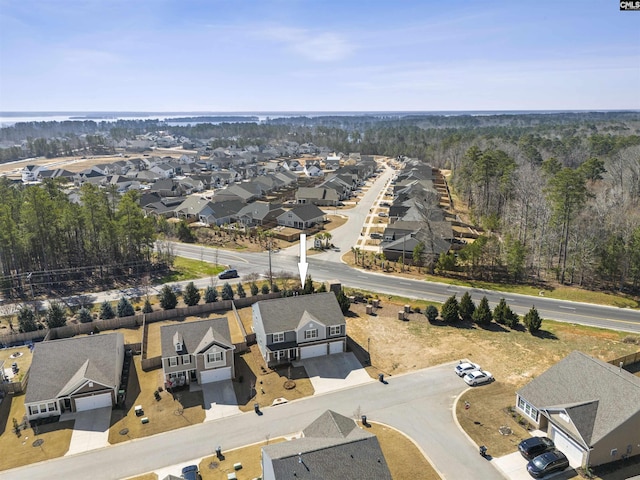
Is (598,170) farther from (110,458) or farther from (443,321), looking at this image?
(110,458)

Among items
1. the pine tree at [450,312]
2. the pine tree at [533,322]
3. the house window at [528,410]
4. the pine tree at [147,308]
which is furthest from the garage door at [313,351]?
the pine tree at [533,322]

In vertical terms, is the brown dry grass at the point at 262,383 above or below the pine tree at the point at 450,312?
below

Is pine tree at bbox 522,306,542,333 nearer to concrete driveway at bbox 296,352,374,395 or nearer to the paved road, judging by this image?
the paved road

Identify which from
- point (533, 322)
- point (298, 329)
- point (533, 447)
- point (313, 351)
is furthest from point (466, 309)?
point (533, 447)

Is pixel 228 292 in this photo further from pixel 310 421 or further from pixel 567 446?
pixel 567 446

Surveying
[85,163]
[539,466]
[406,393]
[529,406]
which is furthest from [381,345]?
[85,163]

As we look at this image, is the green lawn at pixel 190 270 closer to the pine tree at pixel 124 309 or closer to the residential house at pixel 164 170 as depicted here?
the pine tree at pixel 124 309

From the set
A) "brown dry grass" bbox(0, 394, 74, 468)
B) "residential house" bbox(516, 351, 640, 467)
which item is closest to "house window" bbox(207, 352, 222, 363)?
"brown dry grass" bbox(0, 394, 74, 468)
